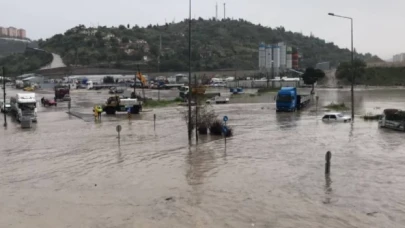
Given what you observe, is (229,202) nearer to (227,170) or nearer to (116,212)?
(116,212)

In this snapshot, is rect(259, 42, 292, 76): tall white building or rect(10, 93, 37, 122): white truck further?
rect(259, 42, 292, 76): tall white building

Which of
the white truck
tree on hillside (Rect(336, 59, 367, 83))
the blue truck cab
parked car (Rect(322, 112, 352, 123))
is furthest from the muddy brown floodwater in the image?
tree on hillside (Rect(336, 59, 367, 83))

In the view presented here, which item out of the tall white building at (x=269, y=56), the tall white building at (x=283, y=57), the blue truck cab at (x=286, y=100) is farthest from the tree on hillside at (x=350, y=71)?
the blue truck cab at (x=286, y=100)

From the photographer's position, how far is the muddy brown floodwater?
12758 millimetres

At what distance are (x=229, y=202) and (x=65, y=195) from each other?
5214 mm

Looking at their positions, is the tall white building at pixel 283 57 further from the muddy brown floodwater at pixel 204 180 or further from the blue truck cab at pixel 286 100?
the muddy brown floodwater at pixel 204 180

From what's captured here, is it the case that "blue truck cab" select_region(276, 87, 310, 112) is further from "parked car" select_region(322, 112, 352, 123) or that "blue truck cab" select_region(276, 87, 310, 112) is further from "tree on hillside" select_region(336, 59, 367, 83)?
"tree on hillside" select_region(336, 59, 367, 83)

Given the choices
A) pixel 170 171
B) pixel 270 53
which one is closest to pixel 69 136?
pixel 170 171

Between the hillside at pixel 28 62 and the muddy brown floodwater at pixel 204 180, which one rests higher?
the hillside at pixel 28 62

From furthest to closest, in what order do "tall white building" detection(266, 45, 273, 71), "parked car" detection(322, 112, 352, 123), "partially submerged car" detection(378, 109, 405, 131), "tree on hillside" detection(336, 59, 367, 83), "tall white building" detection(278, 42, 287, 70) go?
"tall white building" detection(278, 42, 287, 70) → "tall white building" detection(266, 45, 273, 71) → "tree on hillside" detection(336, 59, 367, 83) → "parked car" detection(322, 112, 352, 123) → "partially submerged car" detection(378, 109, 405, 131)

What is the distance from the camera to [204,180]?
1705 centimetres

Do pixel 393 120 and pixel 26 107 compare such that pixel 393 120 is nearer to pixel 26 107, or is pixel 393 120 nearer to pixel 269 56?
pixel 26 107

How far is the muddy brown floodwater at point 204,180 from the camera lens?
41.9 feet

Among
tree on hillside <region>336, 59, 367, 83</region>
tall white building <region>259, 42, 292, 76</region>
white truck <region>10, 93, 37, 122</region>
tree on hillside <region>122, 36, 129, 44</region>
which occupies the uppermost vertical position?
tree on hillside <region>122, 36, 129, 44</region>
